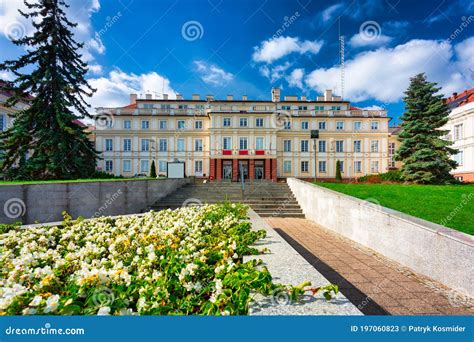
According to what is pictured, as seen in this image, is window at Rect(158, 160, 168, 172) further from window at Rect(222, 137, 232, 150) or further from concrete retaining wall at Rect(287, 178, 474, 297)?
concrete retaining wall at Rect(287, 178, 474, 297)

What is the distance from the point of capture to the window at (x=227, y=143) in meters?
33.6

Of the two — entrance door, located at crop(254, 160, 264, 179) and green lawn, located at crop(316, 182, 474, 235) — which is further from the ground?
entrance door, located at crop(254, 160, 264, 179)

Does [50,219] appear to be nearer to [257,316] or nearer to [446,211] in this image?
[257,316]

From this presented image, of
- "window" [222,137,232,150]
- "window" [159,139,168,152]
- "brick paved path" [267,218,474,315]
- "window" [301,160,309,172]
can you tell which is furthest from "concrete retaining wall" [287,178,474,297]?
"window" [159,139,168,152]

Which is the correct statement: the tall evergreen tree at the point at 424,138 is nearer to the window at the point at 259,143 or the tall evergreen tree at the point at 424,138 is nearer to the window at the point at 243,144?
the window at the point at 259,143

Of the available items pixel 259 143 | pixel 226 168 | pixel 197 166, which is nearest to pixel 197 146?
pixel 197 166

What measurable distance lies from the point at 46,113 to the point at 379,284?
1552cm

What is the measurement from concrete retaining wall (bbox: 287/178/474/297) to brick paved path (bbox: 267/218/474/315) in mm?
182

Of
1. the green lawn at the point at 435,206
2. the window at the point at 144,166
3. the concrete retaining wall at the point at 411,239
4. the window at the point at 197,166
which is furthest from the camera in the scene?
the window at the point at 197,166

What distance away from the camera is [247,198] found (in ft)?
41.1

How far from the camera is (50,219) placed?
818 cm

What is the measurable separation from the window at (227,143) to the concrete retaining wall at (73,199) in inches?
872

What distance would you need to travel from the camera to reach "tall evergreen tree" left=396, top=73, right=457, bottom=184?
15672 mm

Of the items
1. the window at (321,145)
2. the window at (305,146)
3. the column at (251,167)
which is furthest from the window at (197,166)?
the window at (321,145)
